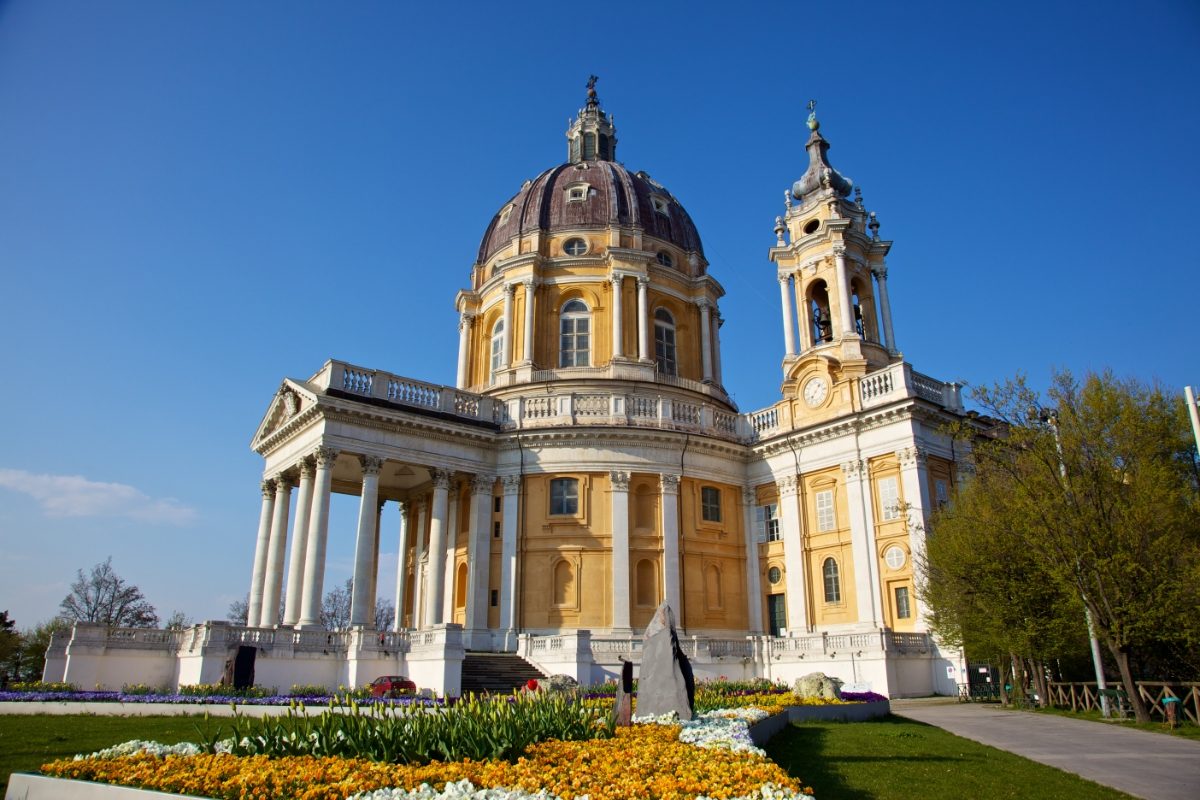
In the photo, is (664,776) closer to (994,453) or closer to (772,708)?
(772,708)

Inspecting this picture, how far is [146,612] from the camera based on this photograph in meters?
69.5

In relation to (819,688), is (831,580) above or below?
above

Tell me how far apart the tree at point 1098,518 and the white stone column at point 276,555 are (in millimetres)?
23915

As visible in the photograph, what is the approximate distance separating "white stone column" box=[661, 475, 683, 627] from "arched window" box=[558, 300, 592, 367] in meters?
9.64

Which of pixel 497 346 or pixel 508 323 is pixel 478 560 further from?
pixel 497 346

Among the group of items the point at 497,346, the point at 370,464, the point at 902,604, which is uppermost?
the point at 497,346

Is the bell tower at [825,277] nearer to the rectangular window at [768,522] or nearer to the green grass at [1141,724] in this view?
Result: the rectangular window at [768,522]

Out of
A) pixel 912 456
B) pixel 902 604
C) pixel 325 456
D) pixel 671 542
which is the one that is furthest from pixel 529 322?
pixel 902 604

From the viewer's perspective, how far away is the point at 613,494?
34.2 metres

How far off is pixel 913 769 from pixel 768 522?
24898 mm

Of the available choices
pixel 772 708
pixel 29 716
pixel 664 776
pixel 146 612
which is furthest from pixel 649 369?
pixel 146 612

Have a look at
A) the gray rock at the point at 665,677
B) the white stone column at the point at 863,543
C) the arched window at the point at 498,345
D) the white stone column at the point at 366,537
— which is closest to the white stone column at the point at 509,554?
the white stone column at the point at 366,537

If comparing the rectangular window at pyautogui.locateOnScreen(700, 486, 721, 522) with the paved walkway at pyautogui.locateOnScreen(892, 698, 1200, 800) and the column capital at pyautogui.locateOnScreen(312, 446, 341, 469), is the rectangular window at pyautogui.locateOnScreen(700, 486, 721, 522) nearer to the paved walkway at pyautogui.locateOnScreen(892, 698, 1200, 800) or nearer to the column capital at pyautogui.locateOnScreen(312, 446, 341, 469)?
the paved walkway at pyautogui.locateOnScreen(892, 698, 1200, 800)

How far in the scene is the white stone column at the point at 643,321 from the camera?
41562 mm
